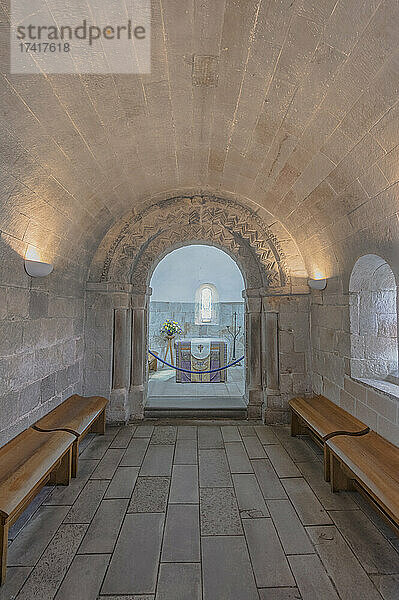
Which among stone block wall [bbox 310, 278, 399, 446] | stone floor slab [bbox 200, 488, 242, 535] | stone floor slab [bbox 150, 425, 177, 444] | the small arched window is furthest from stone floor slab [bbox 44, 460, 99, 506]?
the small arched window

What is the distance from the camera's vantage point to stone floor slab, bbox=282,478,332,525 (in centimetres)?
223

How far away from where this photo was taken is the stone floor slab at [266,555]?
1.71 meters

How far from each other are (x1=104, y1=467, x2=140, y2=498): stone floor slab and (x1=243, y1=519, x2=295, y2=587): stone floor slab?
3.19 ft

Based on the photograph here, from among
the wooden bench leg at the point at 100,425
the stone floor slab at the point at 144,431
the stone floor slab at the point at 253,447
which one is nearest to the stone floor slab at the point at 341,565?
the stone floor slab at the point at 253,447

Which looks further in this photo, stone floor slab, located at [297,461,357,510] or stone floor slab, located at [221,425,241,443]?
stone floor slab, located at [221,425,241,443]

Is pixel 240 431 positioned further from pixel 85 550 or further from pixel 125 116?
pixel 125 116

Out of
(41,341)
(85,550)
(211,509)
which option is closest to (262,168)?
Result: (41,341)

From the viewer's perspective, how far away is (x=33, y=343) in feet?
9.46

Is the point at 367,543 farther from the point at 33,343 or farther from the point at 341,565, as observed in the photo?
the point at 33,343

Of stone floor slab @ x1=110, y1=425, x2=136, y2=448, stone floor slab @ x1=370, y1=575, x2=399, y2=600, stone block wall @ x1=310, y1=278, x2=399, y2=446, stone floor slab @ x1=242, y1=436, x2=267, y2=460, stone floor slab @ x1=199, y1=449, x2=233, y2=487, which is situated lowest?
stone floor slab @ x1=199, y1=449, x2=233, y2=487

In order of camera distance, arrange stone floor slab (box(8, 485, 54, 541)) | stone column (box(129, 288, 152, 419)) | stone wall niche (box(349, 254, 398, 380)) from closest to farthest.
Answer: stone floor slab (box(8, 485, 54, 541)), stone wall niche (box(349, 254, 398, 380)), stone column (box(129, 288, 152, 419))

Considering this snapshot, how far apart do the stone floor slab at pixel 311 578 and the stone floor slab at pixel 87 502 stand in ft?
4.43

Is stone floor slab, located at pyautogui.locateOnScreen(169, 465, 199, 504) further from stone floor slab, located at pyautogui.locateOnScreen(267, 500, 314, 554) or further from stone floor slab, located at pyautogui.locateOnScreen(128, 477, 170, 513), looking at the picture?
stone floor slab, located at pyautogui.locateOnScreen(267, 500, 314, 554)

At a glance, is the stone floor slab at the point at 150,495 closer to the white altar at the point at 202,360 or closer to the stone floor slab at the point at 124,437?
the stone floor slab at the point at 124,437
